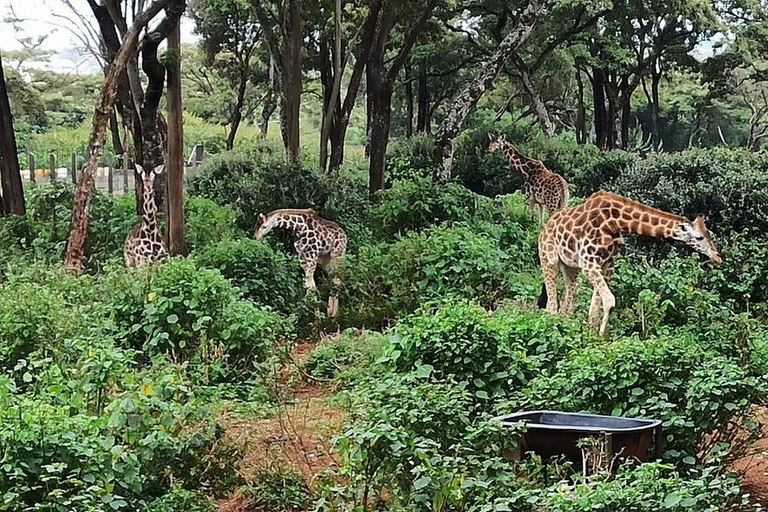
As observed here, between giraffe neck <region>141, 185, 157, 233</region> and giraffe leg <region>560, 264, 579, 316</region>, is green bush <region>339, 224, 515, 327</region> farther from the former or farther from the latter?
giraffe neck <region>141, 185, 157, 233</region>

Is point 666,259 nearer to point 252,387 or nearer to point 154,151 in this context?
point 252,387

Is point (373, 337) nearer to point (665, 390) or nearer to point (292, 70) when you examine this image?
point (665, 390)

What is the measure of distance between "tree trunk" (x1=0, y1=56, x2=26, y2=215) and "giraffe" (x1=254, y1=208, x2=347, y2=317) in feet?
12.9

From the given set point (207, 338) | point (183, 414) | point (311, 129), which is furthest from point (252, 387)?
point (311, 129)

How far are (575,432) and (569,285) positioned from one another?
388cm

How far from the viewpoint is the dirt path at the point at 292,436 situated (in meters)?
5.38

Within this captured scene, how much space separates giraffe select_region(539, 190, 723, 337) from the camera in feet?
25.6

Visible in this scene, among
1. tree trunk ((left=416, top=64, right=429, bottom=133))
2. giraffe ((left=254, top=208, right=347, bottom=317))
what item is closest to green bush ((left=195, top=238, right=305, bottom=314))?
giraffe ((left=254, top=208, right=347, bottom=317))

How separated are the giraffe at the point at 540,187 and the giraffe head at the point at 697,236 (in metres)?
4.92

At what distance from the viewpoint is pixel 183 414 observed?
478 cm

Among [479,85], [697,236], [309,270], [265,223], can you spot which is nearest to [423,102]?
[479,85]

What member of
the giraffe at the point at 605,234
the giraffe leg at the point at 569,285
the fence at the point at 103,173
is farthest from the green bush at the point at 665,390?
the fence at the point at 103,173

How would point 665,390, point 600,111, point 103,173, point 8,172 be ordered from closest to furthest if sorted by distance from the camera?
point 665,390, point 8,172, point 103,173, point 600,111

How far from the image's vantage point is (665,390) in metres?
4.98
